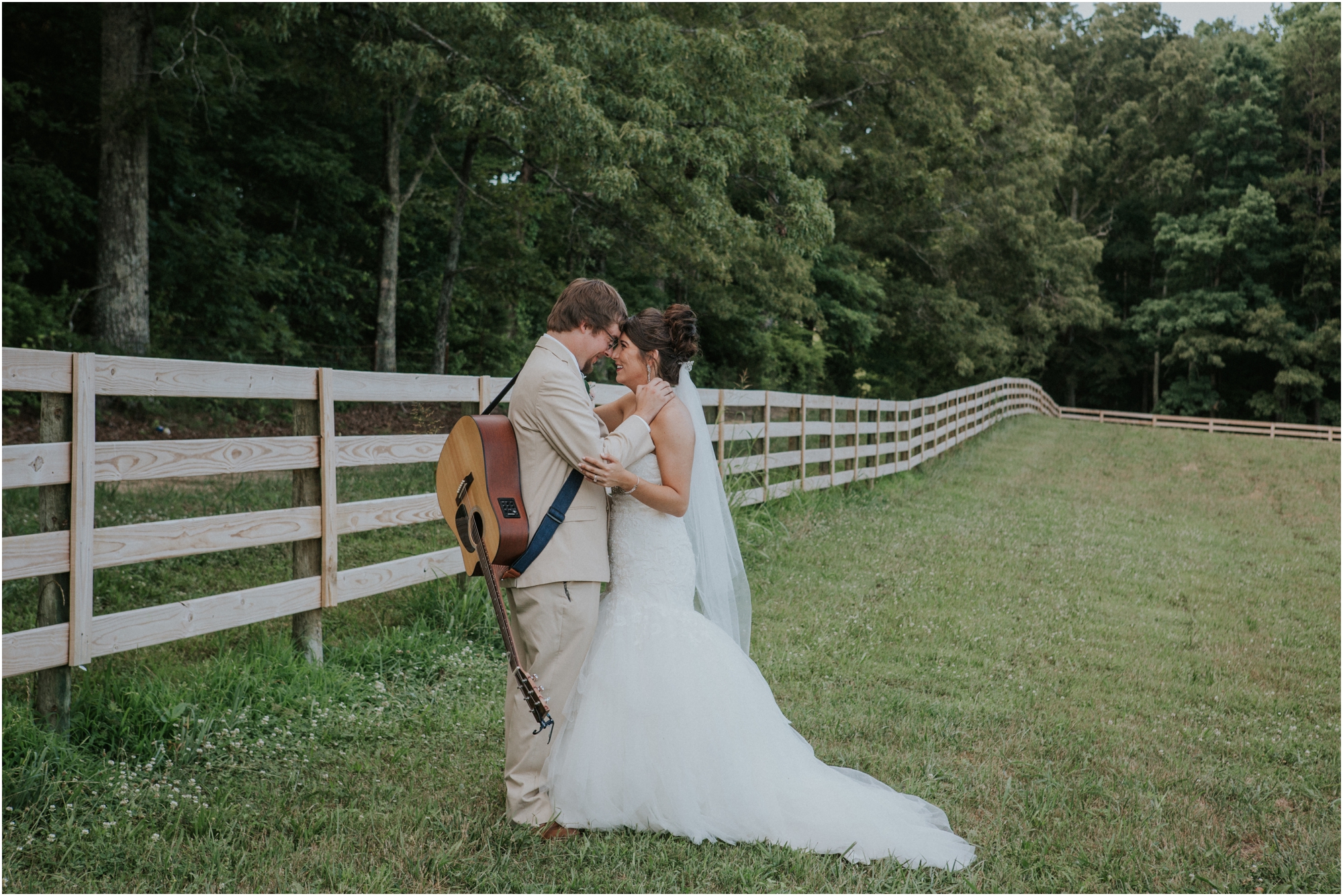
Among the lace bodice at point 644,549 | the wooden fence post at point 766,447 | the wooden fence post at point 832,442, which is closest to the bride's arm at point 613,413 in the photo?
the lace bodice at point 644,549

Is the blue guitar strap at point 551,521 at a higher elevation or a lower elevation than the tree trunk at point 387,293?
lower

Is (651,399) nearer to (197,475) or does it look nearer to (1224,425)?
(197,475)

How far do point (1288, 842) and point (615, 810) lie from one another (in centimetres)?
256

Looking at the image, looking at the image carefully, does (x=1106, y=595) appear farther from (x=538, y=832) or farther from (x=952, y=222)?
(x=952, y=222)

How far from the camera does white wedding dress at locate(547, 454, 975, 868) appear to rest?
3.30 m

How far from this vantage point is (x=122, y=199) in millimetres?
12438

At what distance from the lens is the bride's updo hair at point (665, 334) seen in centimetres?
366

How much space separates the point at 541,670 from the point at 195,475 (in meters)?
1.82

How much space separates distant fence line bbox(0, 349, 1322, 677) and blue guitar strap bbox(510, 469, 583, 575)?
1.63 m

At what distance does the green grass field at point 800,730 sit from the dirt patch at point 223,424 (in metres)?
3.22

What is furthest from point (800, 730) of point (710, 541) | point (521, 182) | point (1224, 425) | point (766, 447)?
point (1224, 425)

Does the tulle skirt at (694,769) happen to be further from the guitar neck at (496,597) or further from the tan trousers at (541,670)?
the guitar neck at (496,597)

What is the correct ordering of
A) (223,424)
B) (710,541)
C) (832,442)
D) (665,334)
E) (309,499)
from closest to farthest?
(665,334)
(710,541)
(309,499)
(832,442)
(223,424)

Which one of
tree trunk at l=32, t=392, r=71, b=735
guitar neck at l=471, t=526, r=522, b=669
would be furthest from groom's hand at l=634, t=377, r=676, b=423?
tree trunk at l=32, t=392, r=71, b=735
